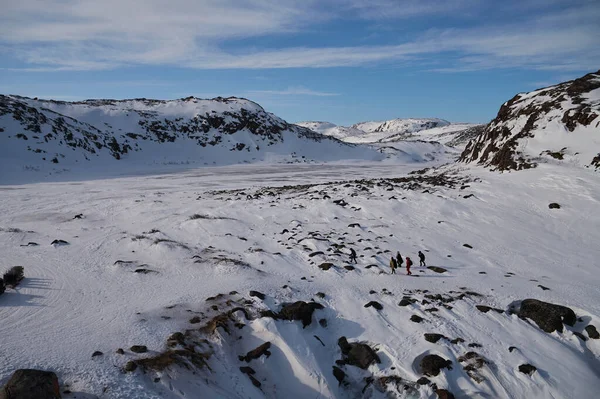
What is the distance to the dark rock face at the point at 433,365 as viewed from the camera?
30.6ft

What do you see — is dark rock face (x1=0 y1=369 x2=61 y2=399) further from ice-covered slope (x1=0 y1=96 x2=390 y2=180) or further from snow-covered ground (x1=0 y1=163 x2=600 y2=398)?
ice-covered slope (x1=0 y1=96 x2=390 y2=180)

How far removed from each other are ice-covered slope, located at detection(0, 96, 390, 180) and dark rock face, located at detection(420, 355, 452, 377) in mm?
46322

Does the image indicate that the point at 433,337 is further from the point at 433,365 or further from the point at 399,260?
the point at 399,260

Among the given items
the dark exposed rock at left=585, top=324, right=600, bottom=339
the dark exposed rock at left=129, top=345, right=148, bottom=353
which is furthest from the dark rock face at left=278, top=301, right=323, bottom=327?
the dark exposed rock at left=585, top=324, right=600, bottom=339

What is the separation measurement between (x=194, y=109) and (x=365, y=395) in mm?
87754

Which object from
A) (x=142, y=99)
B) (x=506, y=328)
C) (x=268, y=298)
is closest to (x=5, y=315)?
(x=268, y=298)

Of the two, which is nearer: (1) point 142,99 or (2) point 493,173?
(2) point 493,173

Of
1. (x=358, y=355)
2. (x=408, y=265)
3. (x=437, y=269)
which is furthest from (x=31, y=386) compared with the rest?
(x=437, y=269)

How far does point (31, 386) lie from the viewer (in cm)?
657

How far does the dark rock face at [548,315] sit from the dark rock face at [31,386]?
42.2 ft

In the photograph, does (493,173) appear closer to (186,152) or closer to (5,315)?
(5,315)

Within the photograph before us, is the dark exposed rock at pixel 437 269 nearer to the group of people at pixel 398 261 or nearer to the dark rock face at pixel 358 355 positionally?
the group of people at pixel 398 261

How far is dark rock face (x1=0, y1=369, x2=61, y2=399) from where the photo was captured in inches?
255

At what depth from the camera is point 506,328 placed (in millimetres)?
10938
